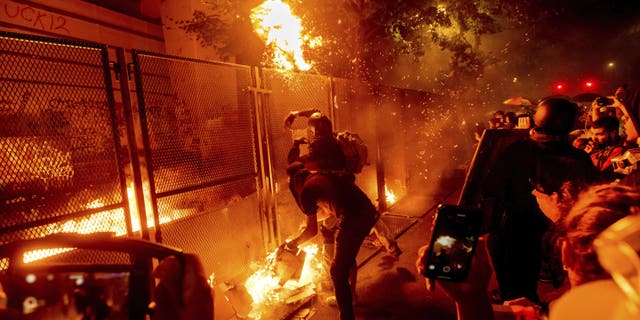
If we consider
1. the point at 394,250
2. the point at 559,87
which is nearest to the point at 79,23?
the point at 394,250

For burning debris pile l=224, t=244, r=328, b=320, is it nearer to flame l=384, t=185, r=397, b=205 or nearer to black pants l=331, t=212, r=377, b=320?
black pants l=331, t=212, r=377, b=320

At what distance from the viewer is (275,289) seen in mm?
4949

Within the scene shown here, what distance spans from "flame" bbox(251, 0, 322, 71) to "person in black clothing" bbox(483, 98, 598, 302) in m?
8.25

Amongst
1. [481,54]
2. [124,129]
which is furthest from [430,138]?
[124,129]

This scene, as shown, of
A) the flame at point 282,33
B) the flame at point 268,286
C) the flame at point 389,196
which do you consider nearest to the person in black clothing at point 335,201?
the flame at point 268,286

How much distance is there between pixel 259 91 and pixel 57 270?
4.02m

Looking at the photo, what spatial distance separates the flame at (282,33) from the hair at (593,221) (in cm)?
970

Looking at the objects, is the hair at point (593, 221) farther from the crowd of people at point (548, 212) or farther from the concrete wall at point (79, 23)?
the concrete wall at point (79, 23)

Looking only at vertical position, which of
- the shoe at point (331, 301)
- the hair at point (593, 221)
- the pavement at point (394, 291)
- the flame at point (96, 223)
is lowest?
the pavement at point (394, 291)

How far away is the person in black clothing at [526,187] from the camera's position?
3215mm

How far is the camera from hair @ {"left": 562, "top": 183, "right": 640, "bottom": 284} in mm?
1377

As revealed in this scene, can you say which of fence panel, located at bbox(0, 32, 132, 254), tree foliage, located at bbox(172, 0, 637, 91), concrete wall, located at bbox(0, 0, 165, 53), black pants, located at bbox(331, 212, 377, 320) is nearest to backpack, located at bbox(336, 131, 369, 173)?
black pants, located at bbox(331, 212, 377, 320)

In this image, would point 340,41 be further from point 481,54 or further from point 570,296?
point 570,296

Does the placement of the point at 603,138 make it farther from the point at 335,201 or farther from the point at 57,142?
the point at 57,142
